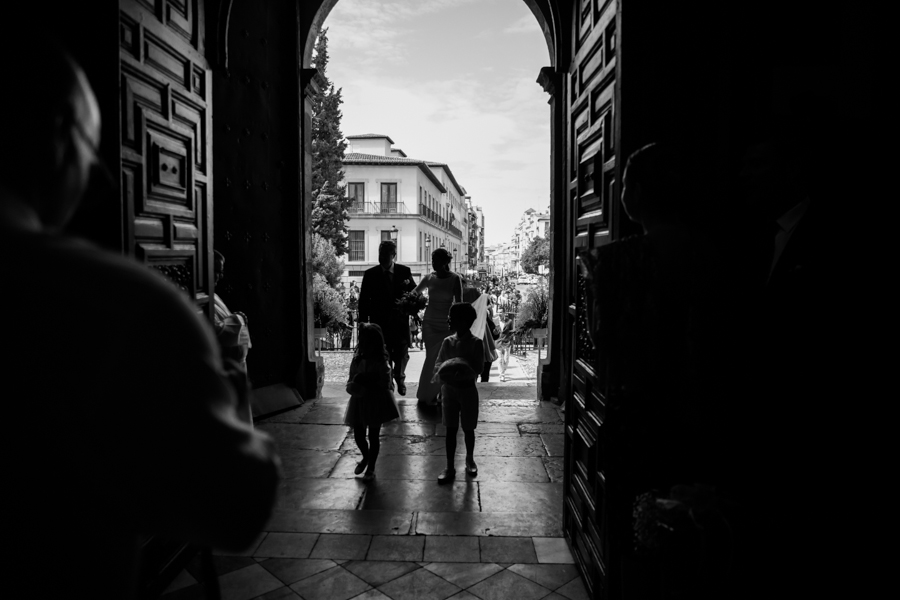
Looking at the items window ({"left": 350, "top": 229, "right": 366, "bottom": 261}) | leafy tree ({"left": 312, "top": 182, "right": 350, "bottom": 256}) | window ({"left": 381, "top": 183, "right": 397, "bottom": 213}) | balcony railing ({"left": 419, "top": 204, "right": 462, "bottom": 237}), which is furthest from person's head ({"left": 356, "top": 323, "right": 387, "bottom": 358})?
balcony railing ({"left": 419, "top": 204, "right": 462, "bottom": 237})

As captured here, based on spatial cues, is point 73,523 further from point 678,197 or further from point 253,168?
point 253,168

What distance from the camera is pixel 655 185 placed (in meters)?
2.03

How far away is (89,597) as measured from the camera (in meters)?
0.94

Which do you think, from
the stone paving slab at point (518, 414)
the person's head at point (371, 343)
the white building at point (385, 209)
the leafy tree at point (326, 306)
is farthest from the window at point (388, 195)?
the person's head at point (371, 343)

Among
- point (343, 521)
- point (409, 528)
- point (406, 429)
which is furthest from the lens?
point (406, 429)

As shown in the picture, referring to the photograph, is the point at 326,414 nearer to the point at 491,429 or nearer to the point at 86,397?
the point at 491,429

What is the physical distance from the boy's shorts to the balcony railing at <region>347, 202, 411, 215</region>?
4194cm

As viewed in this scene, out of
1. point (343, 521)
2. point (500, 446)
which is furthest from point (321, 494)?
point (500, 446)

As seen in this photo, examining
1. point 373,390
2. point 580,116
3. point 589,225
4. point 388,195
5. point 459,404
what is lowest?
point 459,404

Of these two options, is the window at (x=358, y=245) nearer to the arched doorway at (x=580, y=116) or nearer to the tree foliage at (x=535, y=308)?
the tree foliage at (x=535, y=308)

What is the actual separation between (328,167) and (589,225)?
85.1 ft

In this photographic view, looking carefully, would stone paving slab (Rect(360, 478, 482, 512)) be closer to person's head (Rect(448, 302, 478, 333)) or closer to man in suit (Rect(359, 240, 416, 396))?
person's head (Rect(448, 302, 478, 333))

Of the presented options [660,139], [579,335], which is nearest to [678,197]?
[660,139]

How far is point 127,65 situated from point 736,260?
97.8 inches
